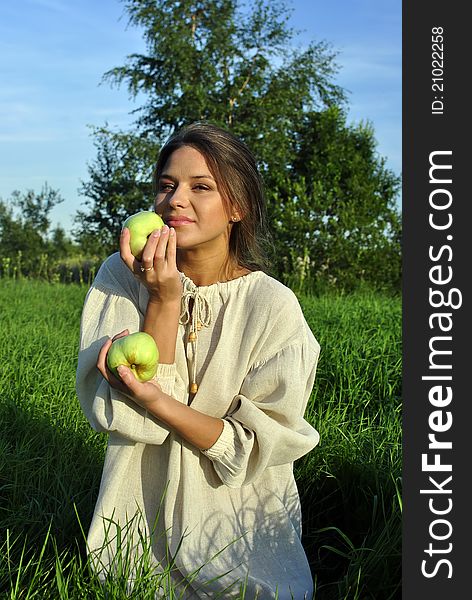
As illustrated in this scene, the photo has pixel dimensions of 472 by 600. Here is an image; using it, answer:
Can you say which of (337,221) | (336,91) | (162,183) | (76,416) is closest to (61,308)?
(76,416)

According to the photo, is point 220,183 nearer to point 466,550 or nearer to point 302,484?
point 466,550

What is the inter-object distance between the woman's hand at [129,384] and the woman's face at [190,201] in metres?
0.36

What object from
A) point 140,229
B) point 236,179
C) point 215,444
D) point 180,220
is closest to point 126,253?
point 140,229

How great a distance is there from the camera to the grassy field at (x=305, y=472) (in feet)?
7.86

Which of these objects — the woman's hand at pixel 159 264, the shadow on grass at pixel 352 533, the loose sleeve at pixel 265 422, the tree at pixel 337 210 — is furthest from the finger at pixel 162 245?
A: the tree at pixel 337 210

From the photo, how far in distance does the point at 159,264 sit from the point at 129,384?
0.32 m

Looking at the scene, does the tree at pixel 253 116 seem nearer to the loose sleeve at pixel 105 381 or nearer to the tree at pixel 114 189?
the tree at pixel 114 189

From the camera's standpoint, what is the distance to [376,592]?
238cm

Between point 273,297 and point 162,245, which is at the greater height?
point 162,245

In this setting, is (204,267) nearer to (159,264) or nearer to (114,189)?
(159,264)

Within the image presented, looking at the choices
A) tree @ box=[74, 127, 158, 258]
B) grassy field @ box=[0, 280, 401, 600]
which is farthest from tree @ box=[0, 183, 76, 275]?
grassy field @ box=[0, 280, 401, 600]

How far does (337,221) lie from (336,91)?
4.36 m

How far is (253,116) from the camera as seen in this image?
47.7 ft

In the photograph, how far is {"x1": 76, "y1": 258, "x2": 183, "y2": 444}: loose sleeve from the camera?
2066 millimetres
